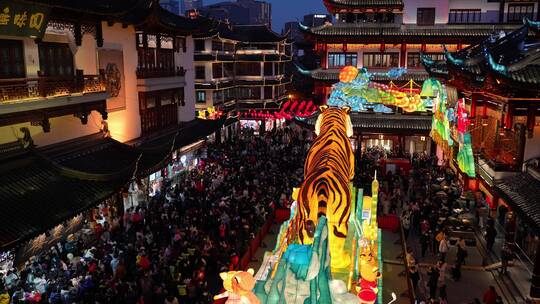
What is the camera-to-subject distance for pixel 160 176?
26391mm

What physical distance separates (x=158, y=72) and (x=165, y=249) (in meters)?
12.1

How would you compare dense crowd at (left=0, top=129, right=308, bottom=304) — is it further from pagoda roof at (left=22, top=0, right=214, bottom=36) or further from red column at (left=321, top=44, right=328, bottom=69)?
red column at (left=321, top=44, right=328, bottom=69)

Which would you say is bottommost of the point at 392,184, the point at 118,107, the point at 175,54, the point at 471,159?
the point at 392,184

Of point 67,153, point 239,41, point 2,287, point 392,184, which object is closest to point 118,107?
point 67,153

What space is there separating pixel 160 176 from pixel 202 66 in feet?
68.4

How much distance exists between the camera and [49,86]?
16000 millimetres

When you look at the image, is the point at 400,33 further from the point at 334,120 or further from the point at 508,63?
the point at 334,120

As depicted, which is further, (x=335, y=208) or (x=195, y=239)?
(x=195, y=239)

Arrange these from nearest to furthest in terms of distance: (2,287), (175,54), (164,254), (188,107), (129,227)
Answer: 1. (2,287)
2. (164,254)
3. (129,227)
4. (175,54)
5. (188,107)

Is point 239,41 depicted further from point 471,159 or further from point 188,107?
point 471,159

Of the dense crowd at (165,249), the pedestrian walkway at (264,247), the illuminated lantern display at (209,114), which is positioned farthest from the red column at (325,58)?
the pedestrian walkway at (264,247)

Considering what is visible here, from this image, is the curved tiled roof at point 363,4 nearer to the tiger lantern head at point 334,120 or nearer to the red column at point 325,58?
the red column at point 325,58

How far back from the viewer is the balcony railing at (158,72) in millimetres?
23598

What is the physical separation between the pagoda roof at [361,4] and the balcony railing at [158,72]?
1415 centimetres
